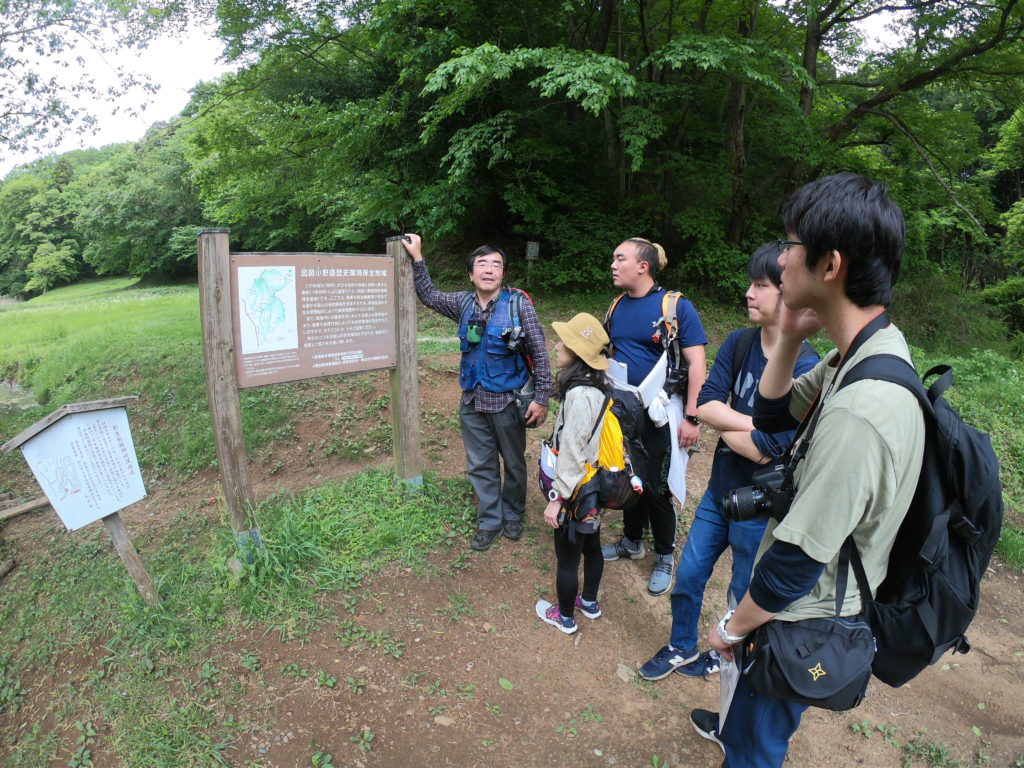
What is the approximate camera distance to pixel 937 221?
565 inches

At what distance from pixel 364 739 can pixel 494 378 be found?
78.1 inches

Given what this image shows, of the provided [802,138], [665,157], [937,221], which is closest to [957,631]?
[802,138]

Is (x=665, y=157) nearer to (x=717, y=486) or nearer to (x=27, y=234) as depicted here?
(x=717, y=486)

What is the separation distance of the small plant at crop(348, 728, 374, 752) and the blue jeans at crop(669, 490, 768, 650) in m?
1.47

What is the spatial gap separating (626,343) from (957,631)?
2.08 m

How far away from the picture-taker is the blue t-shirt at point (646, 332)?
10.2 feet

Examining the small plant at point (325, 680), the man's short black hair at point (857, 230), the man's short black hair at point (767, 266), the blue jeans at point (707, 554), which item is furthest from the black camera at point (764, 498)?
the small plant at point (325, 680)

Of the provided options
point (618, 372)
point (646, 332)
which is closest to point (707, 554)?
point (618, 372)

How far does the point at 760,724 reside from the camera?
66.4 inches

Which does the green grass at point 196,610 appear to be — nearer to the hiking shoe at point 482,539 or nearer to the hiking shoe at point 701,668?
the hiking shoe at point 482,539

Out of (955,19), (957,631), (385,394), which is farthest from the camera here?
(955,19)

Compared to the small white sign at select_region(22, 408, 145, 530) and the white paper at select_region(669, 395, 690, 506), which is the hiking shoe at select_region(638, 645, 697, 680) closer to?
the white paper at select_region(669, 395, 690, 506)

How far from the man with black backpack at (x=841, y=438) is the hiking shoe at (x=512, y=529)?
2.27m

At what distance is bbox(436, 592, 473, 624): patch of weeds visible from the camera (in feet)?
10.2
